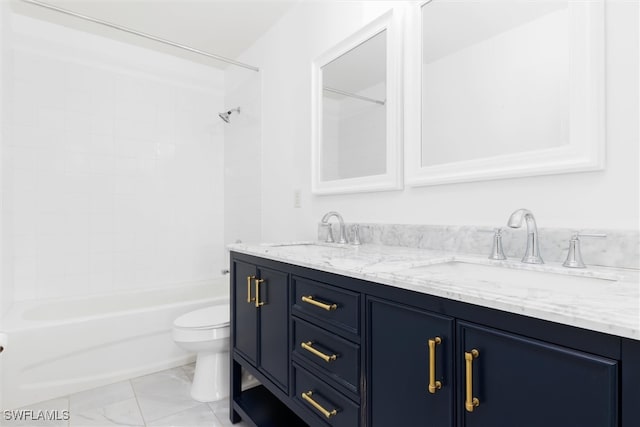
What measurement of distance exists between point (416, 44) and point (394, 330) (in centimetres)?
121

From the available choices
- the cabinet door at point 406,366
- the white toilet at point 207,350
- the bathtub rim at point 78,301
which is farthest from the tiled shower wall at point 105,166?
the cabinet door at point 406,366

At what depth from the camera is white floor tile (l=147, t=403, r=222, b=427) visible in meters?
1.70

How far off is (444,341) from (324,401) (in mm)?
563

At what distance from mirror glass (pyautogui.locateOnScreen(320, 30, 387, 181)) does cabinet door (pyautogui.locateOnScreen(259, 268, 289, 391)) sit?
0.73m

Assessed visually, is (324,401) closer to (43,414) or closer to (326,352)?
(326,352)

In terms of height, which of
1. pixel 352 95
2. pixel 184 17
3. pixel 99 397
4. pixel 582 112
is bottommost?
pixel 99 397

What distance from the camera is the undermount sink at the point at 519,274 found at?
87 cm

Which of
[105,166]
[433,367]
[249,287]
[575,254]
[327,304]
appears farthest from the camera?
[105,166]

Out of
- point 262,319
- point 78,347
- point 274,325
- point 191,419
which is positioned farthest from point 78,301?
point 274,325

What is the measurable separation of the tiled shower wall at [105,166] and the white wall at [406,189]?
0.90 metres

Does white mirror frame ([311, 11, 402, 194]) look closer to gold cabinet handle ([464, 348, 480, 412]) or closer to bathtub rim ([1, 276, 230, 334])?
gold cabinet handle ([464, 348, 480, 412])

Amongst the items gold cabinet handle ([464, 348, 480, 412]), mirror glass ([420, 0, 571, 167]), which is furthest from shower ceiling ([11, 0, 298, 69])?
gold cabinet handle ([464, 348, 480, 412])

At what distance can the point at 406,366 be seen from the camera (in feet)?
2.79

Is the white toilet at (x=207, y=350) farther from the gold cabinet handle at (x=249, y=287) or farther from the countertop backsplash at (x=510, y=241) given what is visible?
the countertop backsplash at (x=510, y=241)
